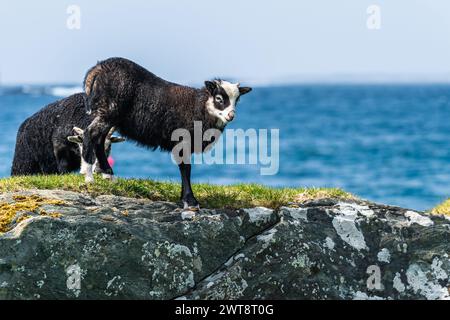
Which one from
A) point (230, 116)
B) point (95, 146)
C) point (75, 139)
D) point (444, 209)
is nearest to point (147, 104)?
point (95, 146)

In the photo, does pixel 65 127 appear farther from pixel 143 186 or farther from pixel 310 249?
pixel 310 249

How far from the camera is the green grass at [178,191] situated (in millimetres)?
13727

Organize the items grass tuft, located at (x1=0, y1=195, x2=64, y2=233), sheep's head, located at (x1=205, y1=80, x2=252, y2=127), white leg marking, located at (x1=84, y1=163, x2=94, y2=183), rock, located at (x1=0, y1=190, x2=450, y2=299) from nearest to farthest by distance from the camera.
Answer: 1. rock, located at (x1=0, y1=190, x2=450, y2=299)
2. grass tuft, located at (x1=0, y1=195, x2=64, y2=233)
3. sheep's head, located at (x1=205, y1=80, x2=252, y2=127)
4. white leg marking, located at (x1=84, y1=163, x2=94, y2=183)

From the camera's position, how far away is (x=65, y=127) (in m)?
17.1

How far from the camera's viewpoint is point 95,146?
1437 centimetres

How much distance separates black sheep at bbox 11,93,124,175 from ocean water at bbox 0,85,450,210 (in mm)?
14758

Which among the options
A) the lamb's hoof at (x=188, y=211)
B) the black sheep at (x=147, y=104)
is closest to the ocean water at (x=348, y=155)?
the black sheep at (x=147, y=104)

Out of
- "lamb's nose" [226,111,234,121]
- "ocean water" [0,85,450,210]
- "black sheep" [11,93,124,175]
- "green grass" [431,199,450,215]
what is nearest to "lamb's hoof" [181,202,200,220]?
"lamb's nose" [226,111,234,121]

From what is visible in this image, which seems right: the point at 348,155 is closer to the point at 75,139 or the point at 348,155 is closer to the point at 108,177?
the point at 75,139

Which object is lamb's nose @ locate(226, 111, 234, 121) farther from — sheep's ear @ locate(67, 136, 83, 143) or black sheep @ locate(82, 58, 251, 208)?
sheep's ear @ locate(67, 136, 83, 143)

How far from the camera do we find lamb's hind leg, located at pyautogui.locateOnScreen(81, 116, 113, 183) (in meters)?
14.1

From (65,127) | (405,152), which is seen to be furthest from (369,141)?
(65,127)

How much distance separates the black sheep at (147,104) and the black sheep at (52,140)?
219 cm

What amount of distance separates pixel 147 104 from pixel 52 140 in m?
3.95
